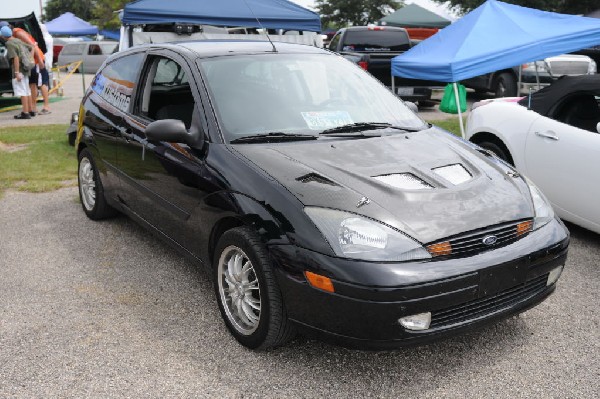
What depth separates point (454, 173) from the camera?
3.24 metres

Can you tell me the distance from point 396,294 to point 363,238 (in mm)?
297

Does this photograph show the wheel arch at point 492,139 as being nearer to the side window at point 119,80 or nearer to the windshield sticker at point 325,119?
the windshield sticker at point 325,119

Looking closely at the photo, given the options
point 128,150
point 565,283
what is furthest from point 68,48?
point 565,283

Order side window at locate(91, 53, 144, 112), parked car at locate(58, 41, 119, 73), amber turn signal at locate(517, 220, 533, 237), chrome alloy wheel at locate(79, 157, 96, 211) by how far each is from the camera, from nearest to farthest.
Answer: amber turn signal at locate(517, 220, 533, 237) < side window at locate(91, 53, 144, 112) < chrome alloy wheel at locate(79, 157, 96, 211) < parked car at locate(58, 41, 119, 73)

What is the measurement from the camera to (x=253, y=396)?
2.74 m

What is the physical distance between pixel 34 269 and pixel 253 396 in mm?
2311

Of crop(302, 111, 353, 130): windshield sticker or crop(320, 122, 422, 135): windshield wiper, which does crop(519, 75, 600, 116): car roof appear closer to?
crop(320, 122, 422, 135): windshield wiper

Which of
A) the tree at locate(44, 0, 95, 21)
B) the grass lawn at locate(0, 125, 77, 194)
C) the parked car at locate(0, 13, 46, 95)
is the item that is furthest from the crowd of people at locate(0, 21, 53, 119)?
the tree at locate(44, 0, 95, 21)

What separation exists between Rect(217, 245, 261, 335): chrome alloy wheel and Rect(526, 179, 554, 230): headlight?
1.48 metres

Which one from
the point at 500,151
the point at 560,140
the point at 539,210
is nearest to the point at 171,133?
the point at 539,210

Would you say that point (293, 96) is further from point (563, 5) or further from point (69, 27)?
point (69, 27)

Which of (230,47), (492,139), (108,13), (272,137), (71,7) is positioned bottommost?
(492,139)

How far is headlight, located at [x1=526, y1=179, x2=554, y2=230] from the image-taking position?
123 inches

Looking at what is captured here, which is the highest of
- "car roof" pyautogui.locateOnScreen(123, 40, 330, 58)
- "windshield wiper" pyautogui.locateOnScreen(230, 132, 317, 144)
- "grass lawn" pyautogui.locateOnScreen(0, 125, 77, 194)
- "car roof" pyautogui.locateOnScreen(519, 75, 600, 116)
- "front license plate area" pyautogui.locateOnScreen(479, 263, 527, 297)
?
"car roof" pyautogui.locateOnScreen(123, 40, 330, 58)
